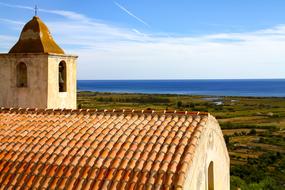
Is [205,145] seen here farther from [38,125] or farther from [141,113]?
[38,125]

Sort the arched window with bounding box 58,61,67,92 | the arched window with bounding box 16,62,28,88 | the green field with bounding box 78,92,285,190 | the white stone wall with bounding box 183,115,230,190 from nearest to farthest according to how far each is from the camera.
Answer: the white stone wall with bounding box 183,115,230,190 → the arched window with bounding box 16,62,28,88 → the arched window with bounding box 58,61,67,92 → the green field with bounding box 78,92,285,190

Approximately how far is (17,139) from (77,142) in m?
1.45

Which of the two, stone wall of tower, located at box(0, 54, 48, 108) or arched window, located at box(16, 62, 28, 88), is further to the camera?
arched window, located at box(16, 62, 28, 88)

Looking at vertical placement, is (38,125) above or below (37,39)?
below

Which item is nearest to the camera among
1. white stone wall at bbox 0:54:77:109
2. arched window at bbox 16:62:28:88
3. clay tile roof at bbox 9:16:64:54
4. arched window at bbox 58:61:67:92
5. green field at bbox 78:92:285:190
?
white stone wall at bbox 0:54:77:109

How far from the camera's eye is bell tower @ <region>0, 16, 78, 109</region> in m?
12.4

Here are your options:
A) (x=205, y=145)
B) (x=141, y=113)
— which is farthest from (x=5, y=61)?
(x=205, y=145)

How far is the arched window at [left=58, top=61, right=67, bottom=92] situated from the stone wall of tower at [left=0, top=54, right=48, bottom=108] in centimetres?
78

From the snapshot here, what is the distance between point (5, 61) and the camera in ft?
41.2

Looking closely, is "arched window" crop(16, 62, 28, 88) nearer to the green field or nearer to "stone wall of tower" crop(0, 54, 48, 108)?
"stone wall of tower" crop(0, 54, 48, 108)

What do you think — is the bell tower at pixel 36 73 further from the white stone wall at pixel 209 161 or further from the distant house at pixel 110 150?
the white stone wall at pixel 209 161

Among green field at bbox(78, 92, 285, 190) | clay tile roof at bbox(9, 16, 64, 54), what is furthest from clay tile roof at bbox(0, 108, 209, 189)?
green field at bbox(78, 92, 285, 190)

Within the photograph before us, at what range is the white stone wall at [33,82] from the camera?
12.4 m

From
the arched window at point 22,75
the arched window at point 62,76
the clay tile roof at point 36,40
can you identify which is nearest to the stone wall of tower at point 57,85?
the arched window at point 62,76
